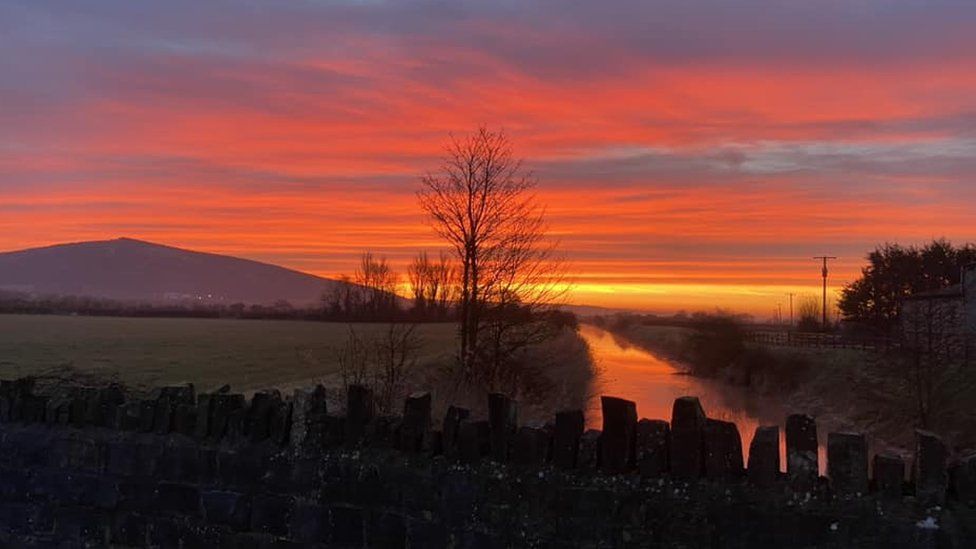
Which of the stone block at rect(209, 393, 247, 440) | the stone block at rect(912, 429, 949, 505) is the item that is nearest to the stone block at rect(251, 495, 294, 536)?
the stone block at rect(209, 393, 247, 440)

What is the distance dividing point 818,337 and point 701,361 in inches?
327

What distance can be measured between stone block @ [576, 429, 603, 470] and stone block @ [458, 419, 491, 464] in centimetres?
45

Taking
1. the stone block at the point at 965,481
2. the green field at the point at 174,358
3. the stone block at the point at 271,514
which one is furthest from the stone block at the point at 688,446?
the green field at the point at 174,358

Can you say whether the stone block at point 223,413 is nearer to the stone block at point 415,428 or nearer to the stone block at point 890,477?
the stone block at point 415,428

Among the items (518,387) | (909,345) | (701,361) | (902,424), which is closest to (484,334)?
(518,387)

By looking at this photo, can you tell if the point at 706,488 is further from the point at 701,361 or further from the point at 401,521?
the point at 701,361

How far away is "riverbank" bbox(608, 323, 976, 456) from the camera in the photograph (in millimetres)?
25375

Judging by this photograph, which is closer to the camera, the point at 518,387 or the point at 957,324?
the point at 518,387

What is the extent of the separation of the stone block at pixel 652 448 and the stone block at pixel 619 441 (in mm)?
43

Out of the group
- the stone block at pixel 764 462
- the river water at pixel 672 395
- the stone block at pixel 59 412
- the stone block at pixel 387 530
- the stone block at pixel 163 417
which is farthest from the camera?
the river water at pixel 672 395

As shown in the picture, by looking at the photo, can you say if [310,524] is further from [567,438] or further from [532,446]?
[567,438]

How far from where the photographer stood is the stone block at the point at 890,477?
2951 millimetres

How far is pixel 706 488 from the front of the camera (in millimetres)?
3188

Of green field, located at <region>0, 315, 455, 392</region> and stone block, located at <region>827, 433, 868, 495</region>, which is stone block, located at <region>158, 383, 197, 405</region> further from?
green field, located at <region>0, 315, 455, 392</region>
